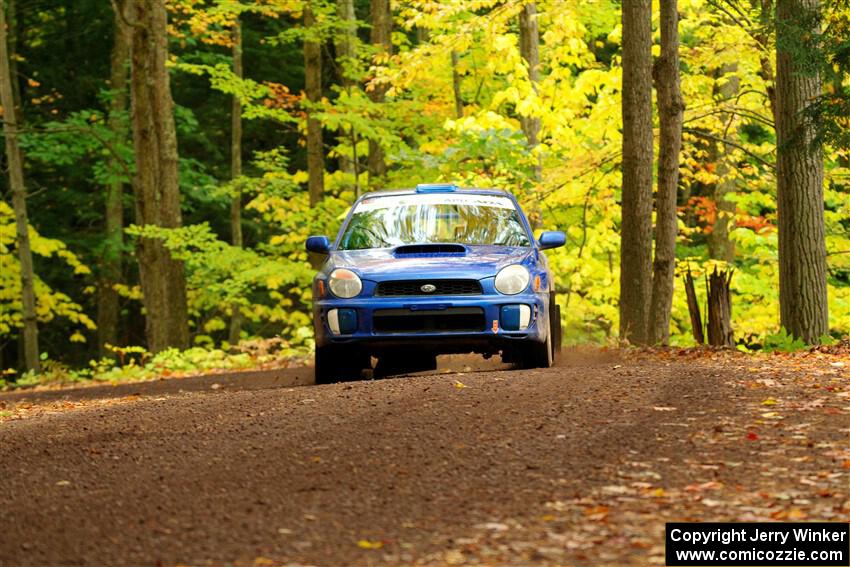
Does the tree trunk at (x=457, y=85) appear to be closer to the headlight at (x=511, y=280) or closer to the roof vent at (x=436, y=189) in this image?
the roof vent at (x=436, y=189)

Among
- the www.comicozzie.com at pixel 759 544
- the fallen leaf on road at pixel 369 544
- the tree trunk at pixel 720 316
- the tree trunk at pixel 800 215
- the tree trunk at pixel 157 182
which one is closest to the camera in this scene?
the www.comicozzie.com at pixel 759 544

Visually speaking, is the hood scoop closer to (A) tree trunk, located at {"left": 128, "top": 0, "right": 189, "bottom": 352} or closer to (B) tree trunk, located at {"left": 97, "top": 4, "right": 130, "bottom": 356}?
(A) tree trunk, located at {"left": 128, "top": 0, "right": 189, "bottom": 352}

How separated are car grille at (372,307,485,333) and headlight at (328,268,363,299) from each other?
279mm

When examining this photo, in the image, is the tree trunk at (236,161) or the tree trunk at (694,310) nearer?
the tree trunk at (694,310)

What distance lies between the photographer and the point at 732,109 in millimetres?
20969

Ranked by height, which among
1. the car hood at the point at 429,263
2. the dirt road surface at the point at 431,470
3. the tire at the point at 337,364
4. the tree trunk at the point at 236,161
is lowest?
the dirt road surface at the point at 431,470

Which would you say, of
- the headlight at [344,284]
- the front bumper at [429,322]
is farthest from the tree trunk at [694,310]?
the headlight at [344,284]

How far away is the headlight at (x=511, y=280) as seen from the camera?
419 inches

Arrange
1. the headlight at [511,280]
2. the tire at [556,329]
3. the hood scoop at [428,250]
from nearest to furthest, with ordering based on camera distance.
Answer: the headlight at [511,280]
the hood scoop at [428,250]
the tire at [556,329]

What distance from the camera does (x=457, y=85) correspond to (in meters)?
26.9

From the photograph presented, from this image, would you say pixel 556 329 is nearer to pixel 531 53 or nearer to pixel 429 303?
pixel 429 303

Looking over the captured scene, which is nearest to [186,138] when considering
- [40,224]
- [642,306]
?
[40,224]

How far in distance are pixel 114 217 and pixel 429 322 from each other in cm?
2277

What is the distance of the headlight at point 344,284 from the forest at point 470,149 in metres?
5.03
